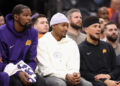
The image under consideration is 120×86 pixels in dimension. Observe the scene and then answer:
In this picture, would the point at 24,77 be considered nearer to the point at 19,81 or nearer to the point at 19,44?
the point at 19,81

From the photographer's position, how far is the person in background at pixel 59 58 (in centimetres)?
602

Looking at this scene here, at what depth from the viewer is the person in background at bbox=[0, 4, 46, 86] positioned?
19.0ft

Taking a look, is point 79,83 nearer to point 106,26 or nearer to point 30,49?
point 30,49

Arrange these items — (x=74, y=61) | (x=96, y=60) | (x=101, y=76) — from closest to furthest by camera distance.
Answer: (x=74, y=61), (x=101, y=76), (x=96, y=60)

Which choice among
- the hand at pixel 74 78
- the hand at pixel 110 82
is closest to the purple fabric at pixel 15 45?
the hand at pixel 74 78

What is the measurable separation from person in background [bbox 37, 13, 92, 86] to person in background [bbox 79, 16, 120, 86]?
0.91 feet

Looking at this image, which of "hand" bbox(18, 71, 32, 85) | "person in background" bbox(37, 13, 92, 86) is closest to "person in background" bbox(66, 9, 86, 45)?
"person in background" bbox(37, 13, 92, 86)

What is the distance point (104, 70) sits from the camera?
665 centimetres

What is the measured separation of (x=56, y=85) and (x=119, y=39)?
121 inches

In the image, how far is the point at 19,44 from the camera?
5926 mm

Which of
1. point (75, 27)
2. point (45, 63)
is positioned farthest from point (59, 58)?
point (75, 27)

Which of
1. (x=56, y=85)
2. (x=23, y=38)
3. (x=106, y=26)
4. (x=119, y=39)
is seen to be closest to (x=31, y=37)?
(x=23, y=38)

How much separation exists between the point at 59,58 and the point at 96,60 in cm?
75

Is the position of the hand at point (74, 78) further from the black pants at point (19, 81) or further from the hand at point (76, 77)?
the black pants at point (19, 81)
